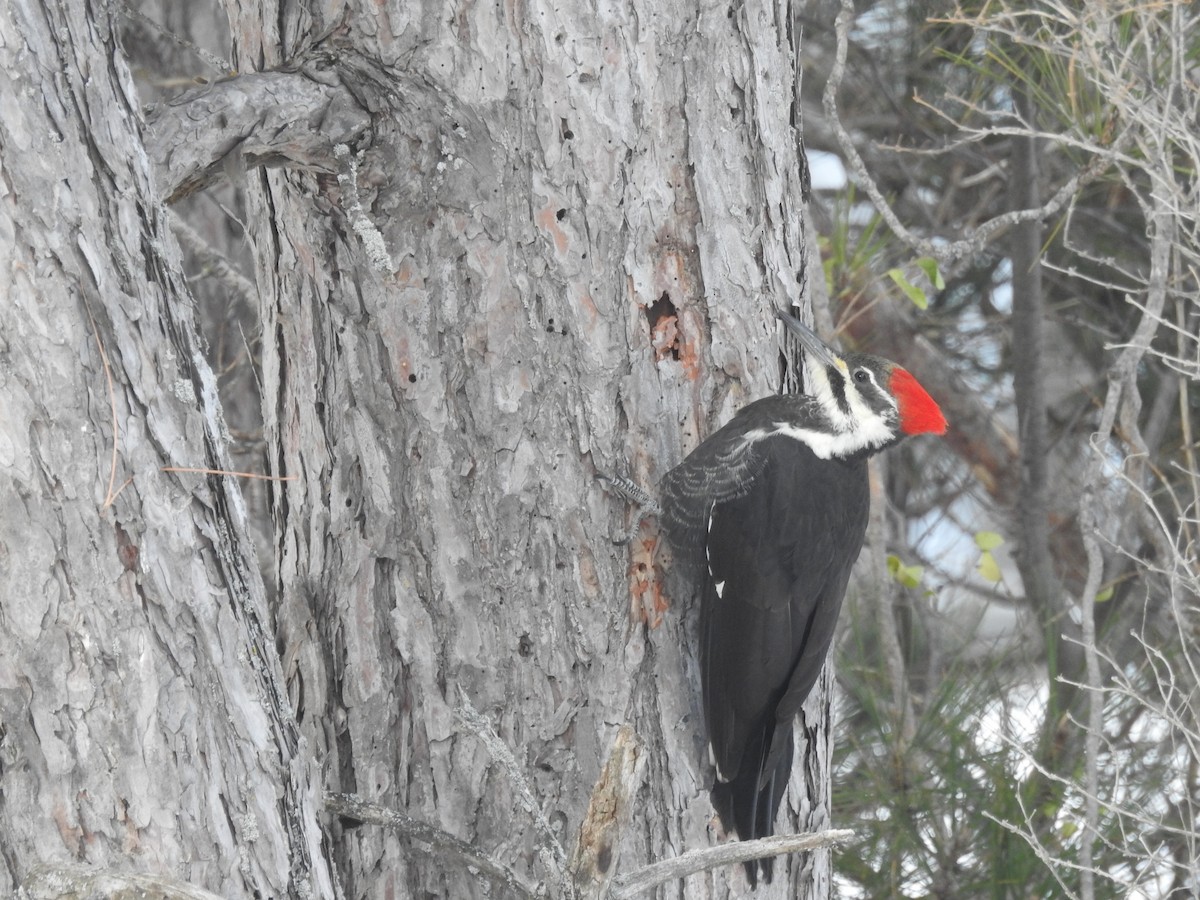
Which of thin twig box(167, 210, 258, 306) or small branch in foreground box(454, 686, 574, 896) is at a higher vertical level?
thin twig box(167, 210, 258, 306)

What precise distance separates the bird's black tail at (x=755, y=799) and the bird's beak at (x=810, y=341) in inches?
23.0

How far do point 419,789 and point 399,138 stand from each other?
86 cm

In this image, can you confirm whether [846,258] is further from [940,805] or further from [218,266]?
[218,266]

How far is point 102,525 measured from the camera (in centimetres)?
114

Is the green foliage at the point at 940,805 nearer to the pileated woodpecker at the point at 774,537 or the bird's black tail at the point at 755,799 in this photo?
the pileated woodpecker at the point at 774,537

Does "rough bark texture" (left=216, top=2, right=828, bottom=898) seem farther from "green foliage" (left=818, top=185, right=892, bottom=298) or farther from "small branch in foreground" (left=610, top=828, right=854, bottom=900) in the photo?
"green foliage" (left=818, top=185, right=892, bottom=298)

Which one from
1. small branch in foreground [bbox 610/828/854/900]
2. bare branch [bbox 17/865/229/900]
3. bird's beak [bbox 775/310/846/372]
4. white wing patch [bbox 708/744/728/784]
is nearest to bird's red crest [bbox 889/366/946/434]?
bird's beak [bbox 775/310/846/372]

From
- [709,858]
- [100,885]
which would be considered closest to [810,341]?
[709,858]

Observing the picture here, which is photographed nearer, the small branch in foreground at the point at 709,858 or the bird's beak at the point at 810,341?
the small branch in foreground at the point at 709,858

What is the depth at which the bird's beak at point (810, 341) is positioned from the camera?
1906 millimetres

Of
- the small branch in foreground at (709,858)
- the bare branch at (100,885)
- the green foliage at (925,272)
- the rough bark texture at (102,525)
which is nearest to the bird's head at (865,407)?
the green foliage at (925,272)

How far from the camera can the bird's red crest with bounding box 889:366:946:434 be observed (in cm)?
221

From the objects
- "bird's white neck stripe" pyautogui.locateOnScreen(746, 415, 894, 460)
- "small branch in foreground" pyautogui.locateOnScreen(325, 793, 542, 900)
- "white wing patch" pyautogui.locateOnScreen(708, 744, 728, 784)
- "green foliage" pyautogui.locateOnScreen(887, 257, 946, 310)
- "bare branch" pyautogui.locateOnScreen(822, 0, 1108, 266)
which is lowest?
"white wing patch" pyautogui.locateOnScreen(708, 744, 728, 784)

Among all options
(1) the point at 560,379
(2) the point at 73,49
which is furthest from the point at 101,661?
(1) the point at 560,379
